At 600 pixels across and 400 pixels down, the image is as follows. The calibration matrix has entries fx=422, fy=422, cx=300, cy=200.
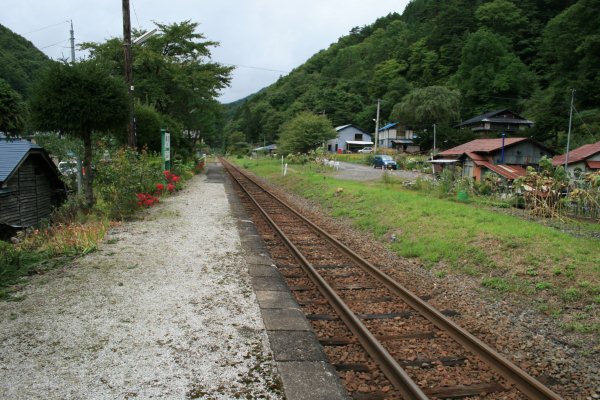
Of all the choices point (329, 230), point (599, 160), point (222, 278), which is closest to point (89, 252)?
point (222, 278)

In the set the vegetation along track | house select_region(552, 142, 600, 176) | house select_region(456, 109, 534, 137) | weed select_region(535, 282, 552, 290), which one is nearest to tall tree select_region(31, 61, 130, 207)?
the vegetation along track

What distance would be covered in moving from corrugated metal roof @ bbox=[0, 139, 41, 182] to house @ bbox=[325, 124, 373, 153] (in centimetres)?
6025

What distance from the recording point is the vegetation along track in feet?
11.9

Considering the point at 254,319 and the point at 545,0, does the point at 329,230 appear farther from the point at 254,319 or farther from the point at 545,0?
the point at 545,0

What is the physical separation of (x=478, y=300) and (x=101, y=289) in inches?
204

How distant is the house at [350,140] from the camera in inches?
2852

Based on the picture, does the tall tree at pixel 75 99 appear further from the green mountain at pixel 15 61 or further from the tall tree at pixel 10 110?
the green mountain at pixel 15 61

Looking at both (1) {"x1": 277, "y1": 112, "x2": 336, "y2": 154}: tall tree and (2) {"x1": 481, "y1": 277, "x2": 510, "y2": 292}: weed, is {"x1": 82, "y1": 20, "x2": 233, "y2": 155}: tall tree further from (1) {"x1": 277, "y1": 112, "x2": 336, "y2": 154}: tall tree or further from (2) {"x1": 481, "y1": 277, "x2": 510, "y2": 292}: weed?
(2) {"x1": 481, "y1": 277, "x2": 510, "y2": 292}: weed

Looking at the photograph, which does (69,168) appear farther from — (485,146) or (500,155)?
(500,155)

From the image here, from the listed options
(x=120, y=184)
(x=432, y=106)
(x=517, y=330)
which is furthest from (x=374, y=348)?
(x=432, y=106)

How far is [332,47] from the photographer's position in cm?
12462

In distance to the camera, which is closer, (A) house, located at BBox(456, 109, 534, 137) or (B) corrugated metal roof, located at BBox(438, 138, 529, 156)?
(B) corrugated metal roof, located at BBox(438, 138, 529, 156)

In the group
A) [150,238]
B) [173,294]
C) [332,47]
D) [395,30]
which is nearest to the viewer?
[173,294]

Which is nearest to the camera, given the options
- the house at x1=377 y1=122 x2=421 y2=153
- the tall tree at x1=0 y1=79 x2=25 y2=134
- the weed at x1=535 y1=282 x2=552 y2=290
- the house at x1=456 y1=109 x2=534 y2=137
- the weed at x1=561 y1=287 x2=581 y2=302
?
the tall tree at x1=0 y1=79 x2=25 y2=134
